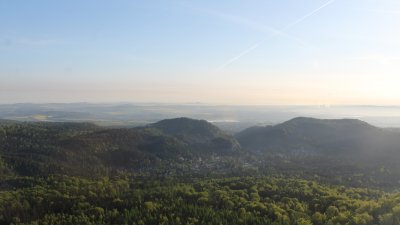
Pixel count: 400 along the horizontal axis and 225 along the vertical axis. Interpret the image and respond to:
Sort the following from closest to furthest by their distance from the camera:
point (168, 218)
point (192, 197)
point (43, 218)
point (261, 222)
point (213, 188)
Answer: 1. point (261, 222)
2. point (168, 218)
3. point (43, 218)
4. point (192, 197)
5. point (213, 188)

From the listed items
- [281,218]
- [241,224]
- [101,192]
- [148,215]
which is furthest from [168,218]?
[101,192]

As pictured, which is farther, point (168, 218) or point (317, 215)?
point (168, 218)

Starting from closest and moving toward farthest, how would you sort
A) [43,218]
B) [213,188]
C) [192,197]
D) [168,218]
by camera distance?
[168,218], [43,218], [192,197], [213,188]

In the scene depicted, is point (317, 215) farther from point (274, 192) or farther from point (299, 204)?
point (274, 192)

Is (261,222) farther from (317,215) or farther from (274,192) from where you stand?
(274,192)

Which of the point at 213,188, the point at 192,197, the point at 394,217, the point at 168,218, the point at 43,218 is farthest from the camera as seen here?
the point at 213,188

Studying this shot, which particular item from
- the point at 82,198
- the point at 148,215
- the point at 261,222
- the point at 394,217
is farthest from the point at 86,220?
the point at 394,217

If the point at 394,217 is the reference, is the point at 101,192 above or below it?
below

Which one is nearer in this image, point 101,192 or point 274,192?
point 274,192

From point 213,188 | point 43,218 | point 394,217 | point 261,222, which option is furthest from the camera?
point 213,188
